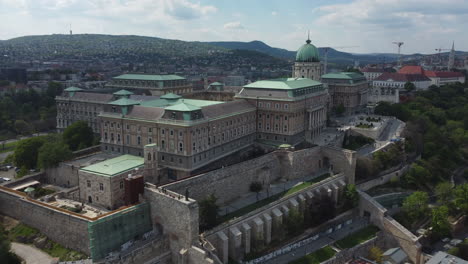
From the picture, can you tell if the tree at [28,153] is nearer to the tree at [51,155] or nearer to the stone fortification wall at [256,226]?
the tree at [51,155]

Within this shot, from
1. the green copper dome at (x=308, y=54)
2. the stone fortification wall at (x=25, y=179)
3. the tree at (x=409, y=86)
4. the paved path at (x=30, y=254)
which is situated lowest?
the paved path at (x=30, y=254)

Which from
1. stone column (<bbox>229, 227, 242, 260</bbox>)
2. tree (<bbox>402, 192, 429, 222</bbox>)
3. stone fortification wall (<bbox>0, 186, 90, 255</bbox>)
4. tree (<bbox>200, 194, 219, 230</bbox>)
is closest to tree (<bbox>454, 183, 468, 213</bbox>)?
tree (<bbox>402, 192, 429, 222</bbox>)

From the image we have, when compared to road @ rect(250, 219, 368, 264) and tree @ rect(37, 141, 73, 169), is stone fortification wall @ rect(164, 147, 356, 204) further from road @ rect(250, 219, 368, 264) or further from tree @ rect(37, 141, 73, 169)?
tree @ rect(37, 141, 73, 169)

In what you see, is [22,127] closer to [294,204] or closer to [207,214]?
[207,214]

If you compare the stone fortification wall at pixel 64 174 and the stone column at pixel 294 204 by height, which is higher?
the stone fortification wall at pixel 64 174

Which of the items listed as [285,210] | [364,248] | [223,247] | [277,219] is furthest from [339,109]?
[223,247]

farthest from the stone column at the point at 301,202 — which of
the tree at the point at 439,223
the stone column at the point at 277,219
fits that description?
the tree at the point at 439,223

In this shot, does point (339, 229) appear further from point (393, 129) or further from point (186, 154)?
point (393, 129)
